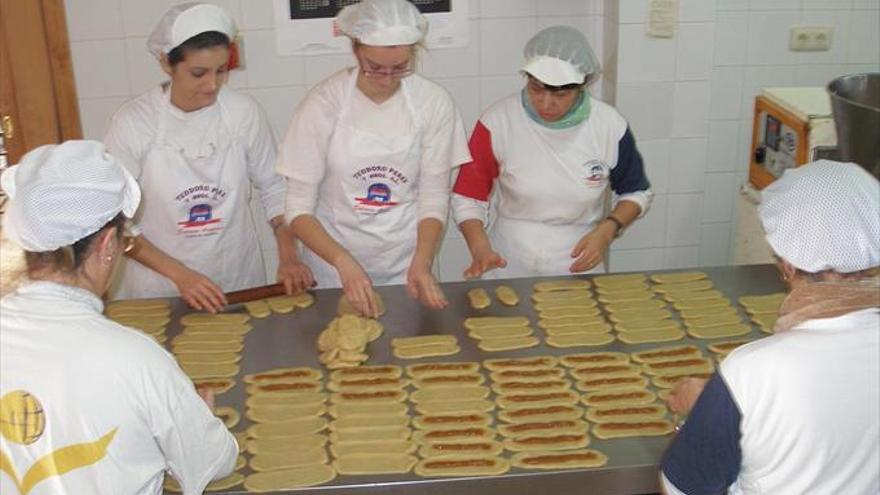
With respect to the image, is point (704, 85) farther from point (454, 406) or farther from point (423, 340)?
point (454, 406)

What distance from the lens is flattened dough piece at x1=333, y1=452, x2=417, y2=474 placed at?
2291 mm

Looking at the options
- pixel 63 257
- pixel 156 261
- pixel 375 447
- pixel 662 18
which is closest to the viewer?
pixel 63 257

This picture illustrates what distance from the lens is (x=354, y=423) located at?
249 cm

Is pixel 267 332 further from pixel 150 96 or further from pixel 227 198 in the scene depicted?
pixel 150 96

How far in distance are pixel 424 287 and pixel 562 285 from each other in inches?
18.3

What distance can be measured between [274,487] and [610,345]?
1090 millimetres

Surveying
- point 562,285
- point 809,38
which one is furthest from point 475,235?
point 809,38

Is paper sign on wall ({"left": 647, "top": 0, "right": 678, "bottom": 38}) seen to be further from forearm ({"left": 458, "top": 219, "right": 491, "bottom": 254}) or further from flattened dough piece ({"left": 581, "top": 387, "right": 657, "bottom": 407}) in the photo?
flattened dough piece ({"left": 581, "top": 387, "right": 657, "bottom": 407})

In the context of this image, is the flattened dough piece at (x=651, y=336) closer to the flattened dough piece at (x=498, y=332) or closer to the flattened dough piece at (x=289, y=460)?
the flattened dough piece at (x=498, y=332)

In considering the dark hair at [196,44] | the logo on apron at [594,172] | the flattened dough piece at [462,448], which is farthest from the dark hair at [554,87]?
the flattened dough piece at [462,448]

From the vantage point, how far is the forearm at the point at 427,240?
3170mm

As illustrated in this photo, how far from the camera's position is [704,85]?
172 inches

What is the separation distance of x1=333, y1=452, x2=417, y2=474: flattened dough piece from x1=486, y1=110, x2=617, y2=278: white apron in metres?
1.33

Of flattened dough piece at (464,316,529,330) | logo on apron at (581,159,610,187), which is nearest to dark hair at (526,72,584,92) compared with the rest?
logo on apron at (581,159,610,187)
